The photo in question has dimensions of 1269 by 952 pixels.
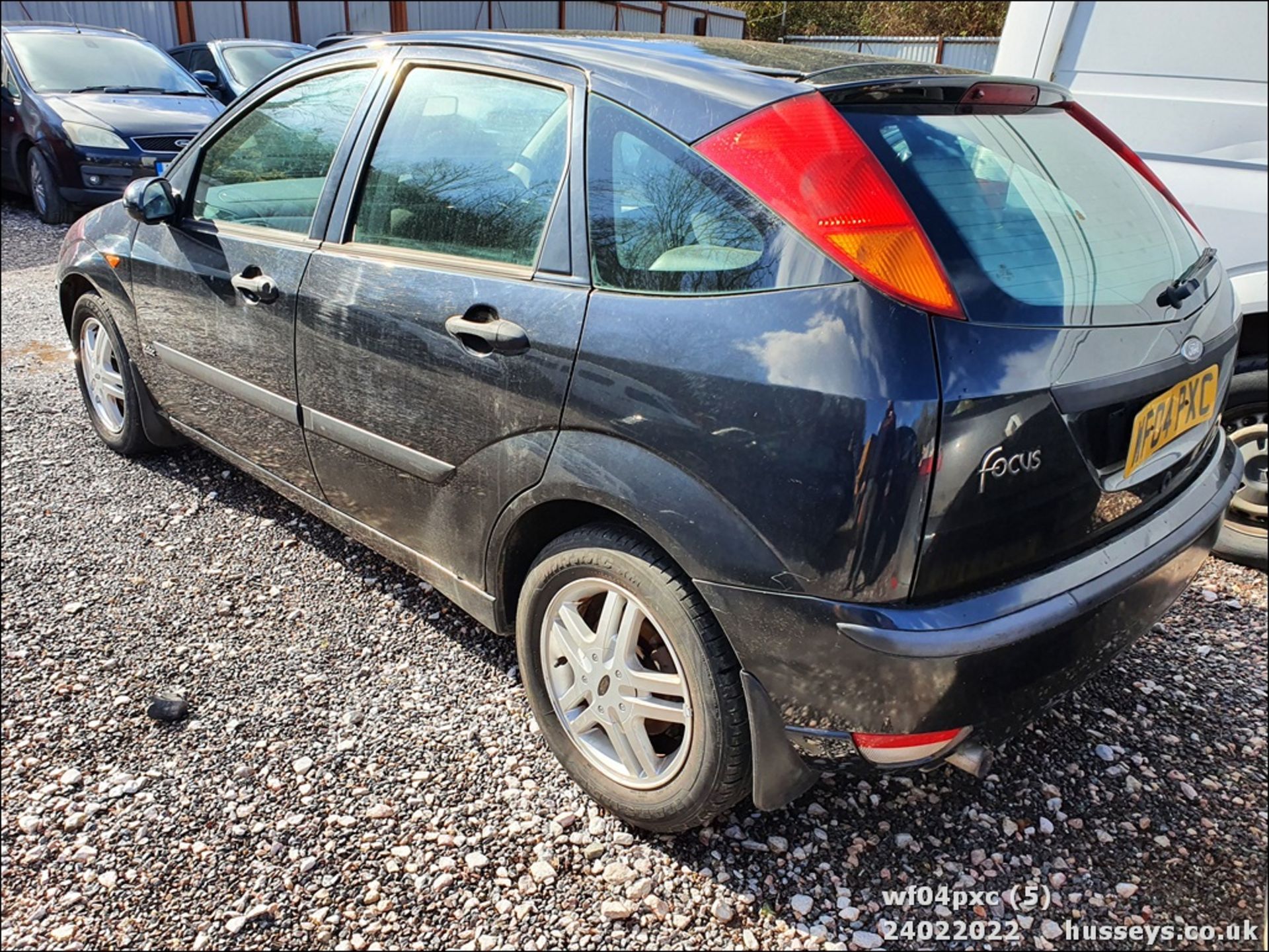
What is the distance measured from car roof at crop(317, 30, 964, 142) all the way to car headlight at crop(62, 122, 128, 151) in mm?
7421

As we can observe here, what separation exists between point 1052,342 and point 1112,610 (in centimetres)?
60

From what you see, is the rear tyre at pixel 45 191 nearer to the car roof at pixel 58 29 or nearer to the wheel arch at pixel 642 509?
the car roof at pixel 58 29

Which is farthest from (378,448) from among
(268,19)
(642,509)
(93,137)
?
(268,19)

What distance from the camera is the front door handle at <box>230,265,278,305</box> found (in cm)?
282

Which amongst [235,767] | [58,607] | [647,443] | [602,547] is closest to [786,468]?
[647,443]

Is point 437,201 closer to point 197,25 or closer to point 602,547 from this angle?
point 602,547

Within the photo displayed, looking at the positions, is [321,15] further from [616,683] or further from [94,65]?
[616,683]

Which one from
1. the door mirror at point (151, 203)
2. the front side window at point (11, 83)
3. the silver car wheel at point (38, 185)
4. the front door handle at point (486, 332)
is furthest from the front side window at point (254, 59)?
the front door handle at point (486, 332)

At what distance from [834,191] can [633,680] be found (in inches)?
44.4

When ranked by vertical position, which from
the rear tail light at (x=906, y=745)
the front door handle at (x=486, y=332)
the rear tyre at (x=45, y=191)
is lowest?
the rear tyre at (x=45, y=191)

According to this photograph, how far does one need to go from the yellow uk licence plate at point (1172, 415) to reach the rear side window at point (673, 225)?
76cm

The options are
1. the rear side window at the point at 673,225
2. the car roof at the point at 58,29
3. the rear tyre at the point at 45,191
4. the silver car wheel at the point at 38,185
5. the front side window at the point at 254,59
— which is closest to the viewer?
the rear side window at the point at 673,225

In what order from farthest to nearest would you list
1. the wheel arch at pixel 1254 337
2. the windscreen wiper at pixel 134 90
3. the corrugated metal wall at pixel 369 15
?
the corrugated metal wall at pixel 369 15 → the windscreen wiper at pixel 134 90 → the wheel arch at pixel 1254 337

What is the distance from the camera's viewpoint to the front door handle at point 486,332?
6.90 ft
